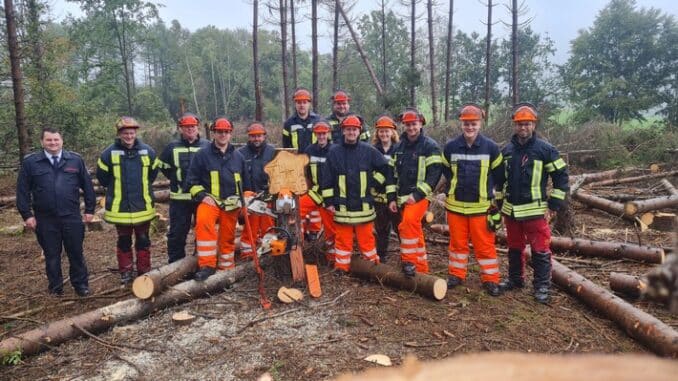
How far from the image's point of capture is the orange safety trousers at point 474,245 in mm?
5141

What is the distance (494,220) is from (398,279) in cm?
128

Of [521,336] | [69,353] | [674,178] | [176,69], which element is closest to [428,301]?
[521,336]

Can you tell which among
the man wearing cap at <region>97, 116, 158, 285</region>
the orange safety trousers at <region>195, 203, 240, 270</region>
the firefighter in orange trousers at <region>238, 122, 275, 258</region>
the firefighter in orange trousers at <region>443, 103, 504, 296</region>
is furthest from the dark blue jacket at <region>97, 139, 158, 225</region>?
the firefighter in orange trousers at <region>443, 103, 504, 296</region>

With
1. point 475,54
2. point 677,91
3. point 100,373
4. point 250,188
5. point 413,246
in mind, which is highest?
point 475,54

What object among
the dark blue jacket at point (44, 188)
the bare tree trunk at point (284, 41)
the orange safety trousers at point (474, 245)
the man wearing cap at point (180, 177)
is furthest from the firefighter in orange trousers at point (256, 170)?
the bare tree trunk at point (284, 41)

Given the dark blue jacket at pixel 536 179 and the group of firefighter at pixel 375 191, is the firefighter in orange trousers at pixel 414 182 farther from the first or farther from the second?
the dark blue jacket at pixel 536 179

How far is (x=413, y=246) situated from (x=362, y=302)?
0.95 meters

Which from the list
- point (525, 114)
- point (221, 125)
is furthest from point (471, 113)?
Answer: point (221, 125)

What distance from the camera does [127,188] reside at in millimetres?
5508

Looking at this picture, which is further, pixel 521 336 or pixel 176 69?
pixel 176 69

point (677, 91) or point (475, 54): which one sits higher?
point (475, 54)

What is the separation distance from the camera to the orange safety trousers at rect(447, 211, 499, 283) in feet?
16.9

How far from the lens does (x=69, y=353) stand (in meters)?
3.99

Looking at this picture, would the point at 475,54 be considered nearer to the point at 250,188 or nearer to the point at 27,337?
the point at 250,188
